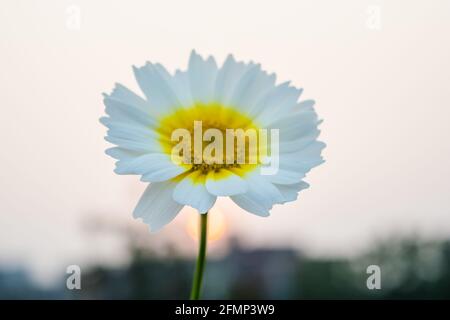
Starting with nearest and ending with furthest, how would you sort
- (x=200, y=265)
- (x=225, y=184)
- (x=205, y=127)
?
(x=200, y=265) < (x=225, y=184) < (x=205, y=127)

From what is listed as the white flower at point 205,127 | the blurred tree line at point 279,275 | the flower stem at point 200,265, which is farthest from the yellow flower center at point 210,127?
the blurred tree line at point 279,275

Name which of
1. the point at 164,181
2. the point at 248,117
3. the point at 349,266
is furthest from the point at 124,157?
the point at 349,266

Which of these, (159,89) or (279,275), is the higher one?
(159,89)

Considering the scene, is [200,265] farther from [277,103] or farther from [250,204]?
[277,103]

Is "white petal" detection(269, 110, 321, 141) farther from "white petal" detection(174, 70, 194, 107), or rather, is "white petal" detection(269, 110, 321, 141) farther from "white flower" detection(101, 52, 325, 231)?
"white petal" detection(174, 70, 194, 107)

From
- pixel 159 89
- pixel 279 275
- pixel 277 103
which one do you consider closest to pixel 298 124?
pixel 277 103

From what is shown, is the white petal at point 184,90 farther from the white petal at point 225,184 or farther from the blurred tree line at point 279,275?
the blurred tree line at point 279,275

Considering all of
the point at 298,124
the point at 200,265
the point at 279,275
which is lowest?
the point at 279,275
